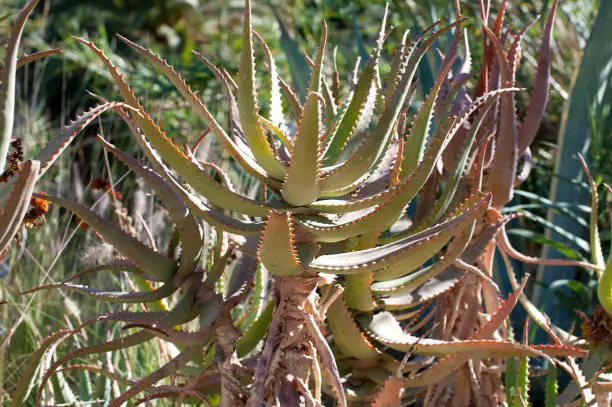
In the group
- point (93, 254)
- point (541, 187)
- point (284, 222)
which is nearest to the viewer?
point (284, 222)

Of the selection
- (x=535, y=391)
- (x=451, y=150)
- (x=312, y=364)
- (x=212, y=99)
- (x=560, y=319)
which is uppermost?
(x=212, y=99)

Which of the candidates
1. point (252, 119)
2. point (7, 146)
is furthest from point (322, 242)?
point (7, 146)

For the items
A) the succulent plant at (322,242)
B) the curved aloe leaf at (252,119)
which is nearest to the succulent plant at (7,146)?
the succulent plant at (322,242)

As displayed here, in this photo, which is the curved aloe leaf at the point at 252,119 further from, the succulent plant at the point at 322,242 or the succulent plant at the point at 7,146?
the succulent plant at the point at 7,146

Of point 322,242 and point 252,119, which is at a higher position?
point 252,119

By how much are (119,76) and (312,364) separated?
1.27 ft

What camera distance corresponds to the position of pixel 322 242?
937 millimetres

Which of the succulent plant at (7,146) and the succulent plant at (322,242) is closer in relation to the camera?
the succulent plant at (7,146)

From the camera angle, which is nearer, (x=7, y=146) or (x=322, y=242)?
(x=7, y=146)

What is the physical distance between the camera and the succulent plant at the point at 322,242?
0.85m

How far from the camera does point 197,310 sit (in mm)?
1002

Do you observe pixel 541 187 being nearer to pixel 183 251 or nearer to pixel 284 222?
pixel 183 251

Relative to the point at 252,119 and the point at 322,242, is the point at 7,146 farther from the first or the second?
the point at 322,242

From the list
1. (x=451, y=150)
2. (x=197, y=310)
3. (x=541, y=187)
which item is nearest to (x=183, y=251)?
(x=197, y=310)
